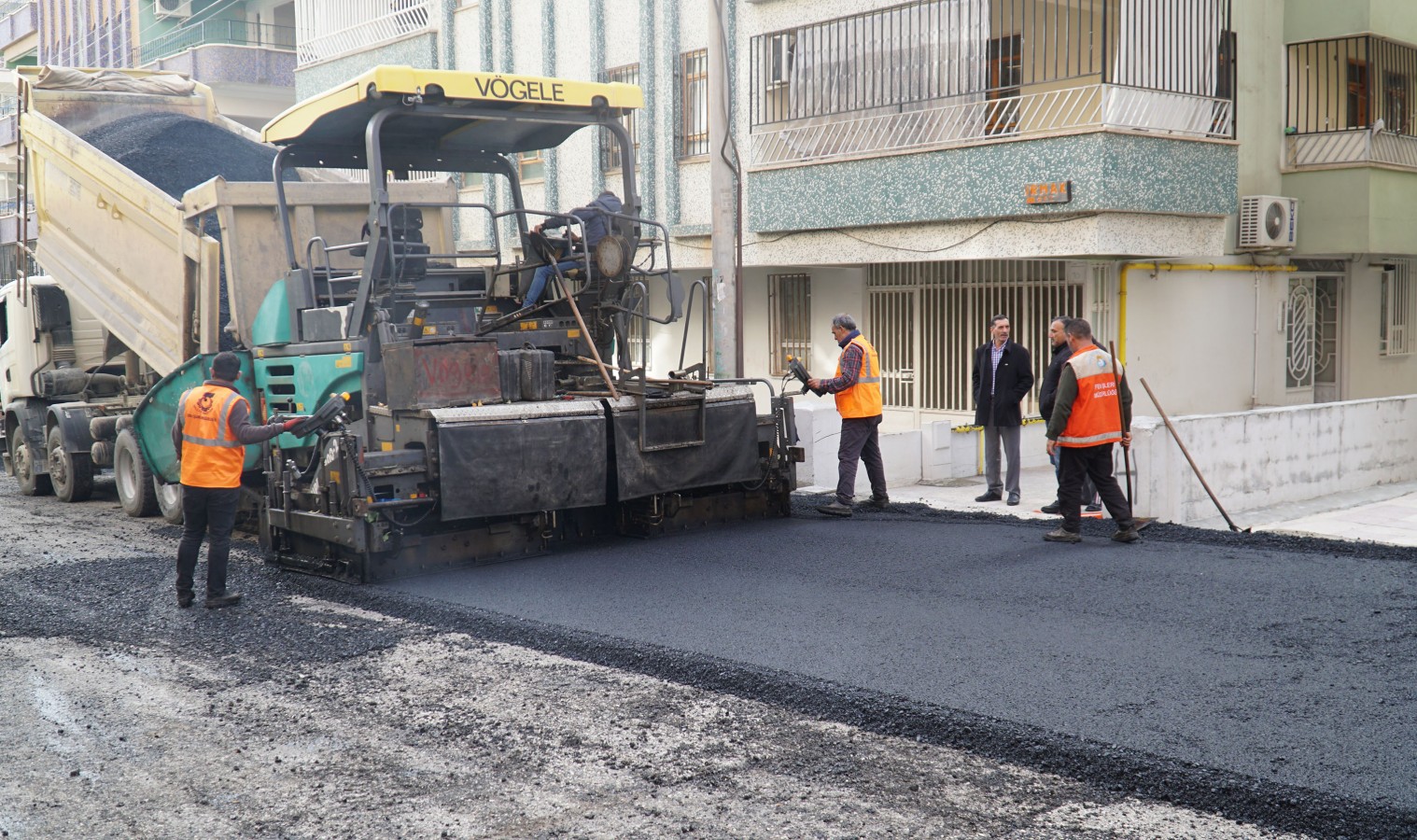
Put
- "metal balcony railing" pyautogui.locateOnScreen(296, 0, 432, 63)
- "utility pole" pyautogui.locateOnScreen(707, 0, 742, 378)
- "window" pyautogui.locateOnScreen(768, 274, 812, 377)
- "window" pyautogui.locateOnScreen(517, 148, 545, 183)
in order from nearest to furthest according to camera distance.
→ "utility pole" pyautogui.locateOnScreen(707, 0, 742, 378)
"window" pyautogui.locateOnScreen(768, 274, 812, 377)
"window" pyautogui.locateOnScreen(517, 148, 545, 183)
"metal balcony railing" pyautogui.locateOnScreen(296, 0, 432, 63)

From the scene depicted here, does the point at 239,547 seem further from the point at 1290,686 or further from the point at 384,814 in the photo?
the point at 1290,686

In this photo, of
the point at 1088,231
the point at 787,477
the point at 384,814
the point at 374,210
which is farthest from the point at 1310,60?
the point at 384,814

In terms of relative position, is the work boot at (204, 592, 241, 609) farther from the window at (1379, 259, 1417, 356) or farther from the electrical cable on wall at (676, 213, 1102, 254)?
the window at (1379, 259, 1417, 356)

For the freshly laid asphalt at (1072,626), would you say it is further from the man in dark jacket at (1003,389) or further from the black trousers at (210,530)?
the man in dark jacket at (1003,389)

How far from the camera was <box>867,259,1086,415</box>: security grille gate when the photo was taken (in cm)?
1431

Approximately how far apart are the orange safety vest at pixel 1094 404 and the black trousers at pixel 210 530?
16.6 feet

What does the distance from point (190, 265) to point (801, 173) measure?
7446 mm

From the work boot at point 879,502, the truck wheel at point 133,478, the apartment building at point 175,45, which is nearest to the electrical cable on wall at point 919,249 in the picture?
the work boot at point 879,502

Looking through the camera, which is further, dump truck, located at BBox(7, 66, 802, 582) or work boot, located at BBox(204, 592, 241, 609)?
dump truck, located at BBox(7, 66, 802, 582)

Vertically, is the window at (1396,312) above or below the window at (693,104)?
below

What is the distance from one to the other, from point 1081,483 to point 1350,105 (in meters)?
10.6

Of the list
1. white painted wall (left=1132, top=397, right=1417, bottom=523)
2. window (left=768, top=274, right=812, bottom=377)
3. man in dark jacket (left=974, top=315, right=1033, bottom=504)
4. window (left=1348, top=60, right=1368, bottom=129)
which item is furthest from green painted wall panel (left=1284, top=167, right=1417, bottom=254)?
man in dark jacket (left=974, top=315, right=1033, bottom=504)

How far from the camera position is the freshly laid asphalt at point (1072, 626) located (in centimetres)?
468

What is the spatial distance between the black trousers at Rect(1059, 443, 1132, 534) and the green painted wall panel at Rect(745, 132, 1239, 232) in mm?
4442
